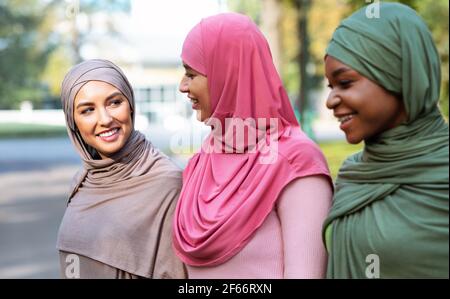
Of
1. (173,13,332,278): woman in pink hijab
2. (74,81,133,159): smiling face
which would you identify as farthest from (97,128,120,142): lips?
(173,13,332,278): woman in pink hijab

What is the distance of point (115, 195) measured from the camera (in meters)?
2.84

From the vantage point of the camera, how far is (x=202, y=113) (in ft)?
8.64

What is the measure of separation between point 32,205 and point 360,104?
1027 centimetres

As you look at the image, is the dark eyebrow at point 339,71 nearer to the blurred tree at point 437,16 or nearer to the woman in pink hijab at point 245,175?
the woman in pink hijab at point 245,175

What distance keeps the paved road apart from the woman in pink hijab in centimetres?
478

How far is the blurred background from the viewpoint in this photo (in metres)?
8.23

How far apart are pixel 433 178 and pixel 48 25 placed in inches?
1194

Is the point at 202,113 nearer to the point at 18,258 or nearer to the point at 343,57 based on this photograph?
the point at 343,57

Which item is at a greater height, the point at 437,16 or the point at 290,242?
the point at 437,16

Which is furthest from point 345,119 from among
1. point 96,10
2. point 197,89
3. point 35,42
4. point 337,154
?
point 35,42

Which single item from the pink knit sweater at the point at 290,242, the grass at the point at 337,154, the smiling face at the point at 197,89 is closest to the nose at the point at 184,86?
the smiling face at the point at 197,89

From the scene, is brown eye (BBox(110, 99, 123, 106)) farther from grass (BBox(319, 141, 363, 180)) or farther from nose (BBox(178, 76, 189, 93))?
grass (BBox(319, 141, 363, 180))

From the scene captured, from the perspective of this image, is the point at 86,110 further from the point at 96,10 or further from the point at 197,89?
the point at 96,10

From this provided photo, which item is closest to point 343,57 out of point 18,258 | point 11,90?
point 18,258
